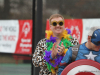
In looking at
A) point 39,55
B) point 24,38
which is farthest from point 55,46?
point 24,38

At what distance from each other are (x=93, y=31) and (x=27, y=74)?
5717 mm

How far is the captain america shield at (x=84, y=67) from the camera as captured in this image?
1.78 m

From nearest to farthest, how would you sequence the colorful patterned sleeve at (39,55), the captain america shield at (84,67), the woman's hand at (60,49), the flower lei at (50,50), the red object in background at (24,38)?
the captain america shield at (84,67)
the woman's hand at (60,49)
the flower lei at (50,50)
the colorful patterned sleeve at (39,55)
the red object in background at (24,38)

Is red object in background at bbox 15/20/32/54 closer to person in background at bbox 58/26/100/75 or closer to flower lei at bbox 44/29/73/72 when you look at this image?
flower lei at bbox 44/29/73/72

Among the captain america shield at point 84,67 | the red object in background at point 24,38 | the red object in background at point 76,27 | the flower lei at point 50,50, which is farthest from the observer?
the red object in background at point 24,38

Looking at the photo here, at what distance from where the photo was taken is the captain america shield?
1.78 metres

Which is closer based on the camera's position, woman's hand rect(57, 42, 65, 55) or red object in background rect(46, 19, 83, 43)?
woman's hand rect(57, 42, 65, 55)

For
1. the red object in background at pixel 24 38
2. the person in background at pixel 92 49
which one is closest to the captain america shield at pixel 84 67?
the person in background at pixel 92 49

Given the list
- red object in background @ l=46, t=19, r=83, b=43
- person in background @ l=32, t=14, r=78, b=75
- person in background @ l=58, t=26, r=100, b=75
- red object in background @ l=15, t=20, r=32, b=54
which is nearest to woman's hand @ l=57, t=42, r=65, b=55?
person in background @ l=32, t=14, r=78, b=75

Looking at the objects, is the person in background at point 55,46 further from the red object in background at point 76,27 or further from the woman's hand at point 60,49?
the red object in background at point 76,27

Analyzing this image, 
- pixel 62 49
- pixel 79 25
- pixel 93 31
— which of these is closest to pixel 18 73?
pixel 79 25

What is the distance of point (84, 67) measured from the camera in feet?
5.89

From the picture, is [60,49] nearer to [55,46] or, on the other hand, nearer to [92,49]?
[55,46]

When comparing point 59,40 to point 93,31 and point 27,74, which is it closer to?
point 93,31
